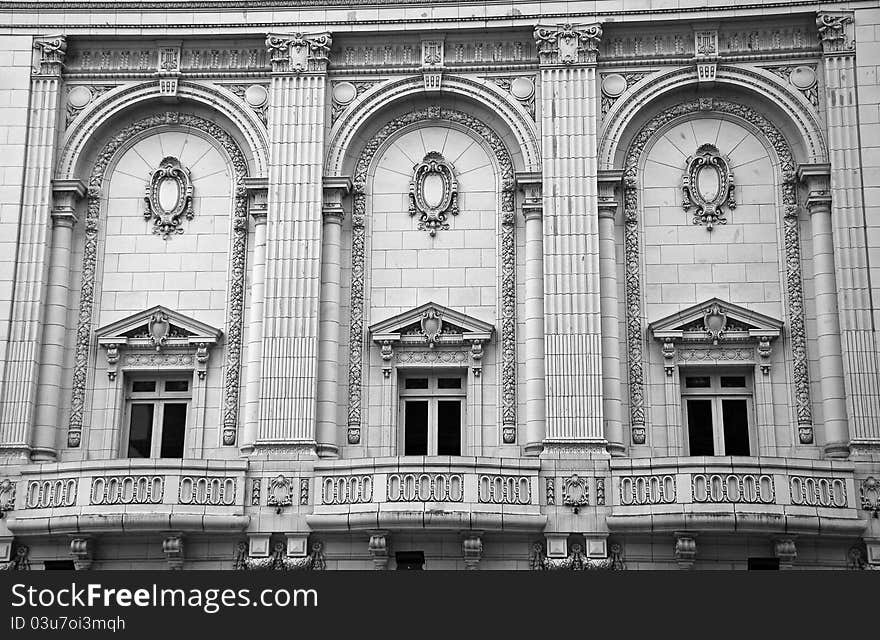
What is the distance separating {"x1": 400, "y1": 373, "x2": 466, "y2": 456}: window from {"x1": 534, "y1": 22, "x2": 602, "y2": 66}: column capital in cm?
743

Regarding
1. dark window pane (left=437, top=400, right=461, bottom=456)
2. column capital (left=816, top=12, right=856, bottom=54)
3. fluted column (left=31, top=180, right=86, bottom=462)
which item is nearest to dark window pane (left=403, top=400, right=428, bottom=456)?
dark window pane (left=437, top=400, right=461, bottom=456)

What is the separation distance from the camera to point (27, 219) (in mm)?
30219

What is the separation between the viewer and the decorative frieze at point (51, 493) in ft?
90.5

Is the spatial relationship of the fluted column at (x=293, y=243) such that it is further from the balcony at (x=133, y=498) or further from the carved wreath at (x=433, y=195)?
the carved wreath at (x=433, y=195)

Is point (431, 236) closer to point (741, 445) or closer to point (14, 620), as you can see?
point (741, 445)

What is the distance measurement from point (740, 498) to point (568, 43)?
1084 cm

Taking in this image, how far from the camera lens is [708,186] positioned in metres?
30.3

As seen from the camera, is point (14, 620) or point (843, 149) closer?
point (14, 620)

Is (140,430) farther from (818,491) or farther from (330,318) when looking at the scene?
(818,491)

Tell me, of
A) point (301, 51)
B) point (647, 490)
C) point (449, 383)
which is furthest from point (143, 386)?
point (647, 490)

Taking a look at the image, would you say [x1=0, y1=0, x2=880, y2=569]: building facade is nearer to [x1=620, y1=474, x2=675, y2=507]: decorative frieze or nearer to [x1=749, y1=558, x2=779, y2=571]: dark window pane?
[x1=620, y1=474, x2=675, y2=507]: decorative frieze

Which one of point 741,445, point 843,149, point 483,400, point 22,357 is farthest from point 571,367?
point 22,357

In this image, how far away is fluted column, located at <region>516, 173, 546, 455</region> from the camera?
28.7 meters

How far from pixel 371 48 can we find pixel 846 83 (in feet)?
34.7
